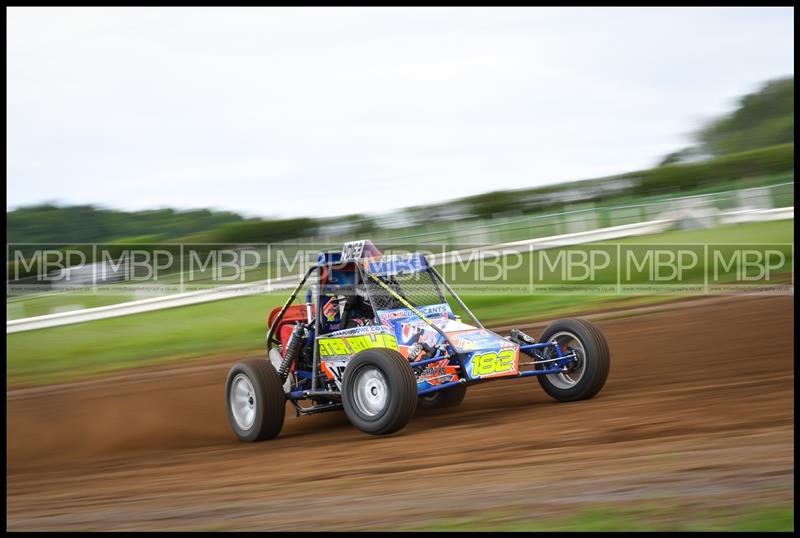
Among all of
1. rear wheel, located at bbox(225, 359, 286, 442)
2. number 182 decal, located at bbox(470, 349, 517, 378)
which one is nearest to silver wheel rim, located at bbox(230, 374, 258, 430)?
rear wheel, located at bbox(225, 359, 286, 442)

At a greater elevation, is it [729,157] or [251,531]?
[729,157]

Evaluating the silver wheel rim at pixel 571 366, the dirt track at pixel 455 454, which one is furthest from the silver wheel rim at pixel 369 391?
the silver wheel rim at pixel 571 366

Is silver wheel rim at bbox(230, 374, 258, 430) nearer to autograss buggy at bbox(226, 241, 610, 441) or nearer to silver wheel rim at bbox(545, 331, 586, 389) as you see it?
autograss buggy at bbox(226, 241, 610, 441)

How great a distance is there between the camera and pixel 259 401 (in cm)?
834

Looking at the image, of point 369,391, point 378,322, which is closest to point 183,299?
point 378,322

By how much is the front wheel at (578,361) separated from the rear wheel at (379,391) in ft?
5.17

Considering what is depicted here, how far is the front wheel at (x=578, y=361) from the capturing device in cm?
800

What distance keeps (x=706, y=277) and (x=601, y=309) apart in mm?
2408

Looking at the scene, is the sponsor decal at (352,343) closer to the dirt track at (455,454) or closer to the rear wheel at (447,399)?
the dirt track at (455,454)

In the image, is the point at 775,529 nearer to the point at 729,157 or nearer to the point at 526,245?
the point at 526,245

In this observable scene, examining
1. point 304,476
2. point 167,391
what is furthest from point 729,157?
point 304,476

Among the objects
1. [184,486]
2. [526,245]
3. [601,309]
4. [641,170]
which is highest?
[641,170]

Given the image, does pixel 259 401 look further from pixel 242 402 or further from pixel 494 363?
pixel 494 363

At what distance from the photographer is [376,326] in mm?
8195
